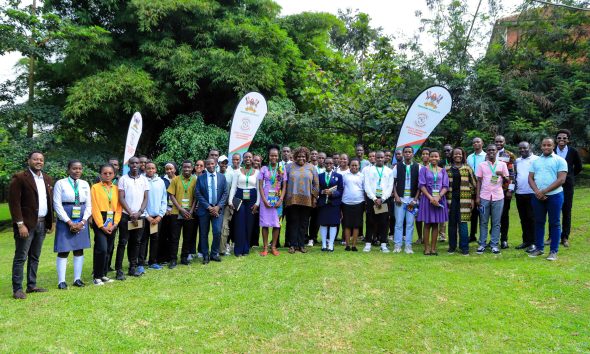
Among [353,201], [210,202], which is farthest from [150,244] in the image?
[353,201]

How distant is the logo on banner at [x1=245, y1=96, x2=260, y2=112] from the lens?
9711 millimetres

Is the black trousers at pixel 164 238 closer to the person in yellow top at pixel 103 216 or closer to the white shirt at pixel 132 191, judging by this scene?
the white shirt at pixel 132 191

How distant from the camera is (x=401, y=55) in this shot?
16.5m

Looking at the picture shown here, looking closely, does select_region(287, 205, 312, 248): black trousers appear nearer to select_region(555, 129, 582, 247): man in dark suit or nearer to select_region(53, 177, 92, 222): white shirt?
select_region(53, 177, 92, 222): white shirt

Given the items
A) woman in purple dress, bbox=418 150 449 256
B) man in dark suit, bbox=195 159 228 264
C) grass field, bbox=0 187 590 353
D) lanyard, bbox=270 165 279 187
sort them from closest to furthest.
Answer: grass field, bbox=0 187 590 353 < man in dark suit, bbox=195 159 228 264 < woman in purple dress, bbox=418 150 449 256 < lanyard, bbox=270 165 279 187

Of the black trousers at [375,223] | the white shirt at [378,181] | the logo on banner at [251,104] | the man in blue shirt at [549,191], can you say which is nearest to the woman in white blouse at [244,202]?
the white shirt at [378,181]

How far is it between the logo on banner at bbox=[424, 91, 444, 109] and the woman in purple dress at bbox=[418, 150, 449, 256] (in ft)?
7.57

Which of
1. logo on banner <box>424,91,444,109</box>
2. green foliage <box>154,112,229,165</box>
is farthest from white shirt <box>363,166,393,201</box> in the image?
green foliage <box>154,112,229,165</box>

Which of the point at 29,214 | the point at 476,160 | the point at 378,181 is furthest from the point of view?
the point at 476,160

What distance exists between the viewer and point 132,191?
20.8ft

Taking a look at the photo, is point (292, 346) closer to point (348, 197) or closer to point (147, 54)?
point (348, 197)

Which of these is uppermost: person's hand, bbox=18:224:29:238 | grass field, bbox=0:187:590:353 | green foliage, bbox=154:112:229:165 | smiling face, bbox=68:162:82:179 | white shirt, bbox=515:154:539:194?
green foliage, bbox=154:112:229:165

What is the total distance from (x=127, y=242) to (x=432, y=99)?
22.4ft

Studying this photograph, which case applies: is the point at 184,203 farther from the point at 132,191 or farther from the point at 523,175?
the point at 523,175
